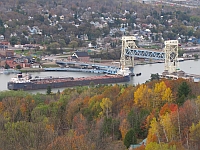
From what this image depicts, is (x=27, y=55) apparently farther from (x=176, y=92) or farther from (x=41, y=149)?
(x=41, y=149)

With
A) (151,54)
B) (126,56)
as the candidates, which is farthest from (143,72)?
(126,56)

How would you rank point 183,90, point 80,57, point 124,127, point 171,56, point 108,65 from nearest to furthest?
1. point 124,127
2. point 183,90
3. point 171,56
4. point 108,65
5. point 80,57

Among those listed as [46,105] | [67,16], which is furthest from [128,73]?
[67,16]

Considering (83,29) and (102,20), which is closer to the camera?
(83,29)

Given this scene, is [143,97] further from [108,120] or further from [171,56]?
[171,56]

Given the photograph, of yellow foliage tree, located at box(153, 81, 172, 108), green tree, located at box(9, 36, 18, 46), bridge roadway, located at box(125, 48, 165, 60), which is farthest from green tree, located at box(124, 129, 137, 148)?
green tree, located at box(9, 36, 18, 46)

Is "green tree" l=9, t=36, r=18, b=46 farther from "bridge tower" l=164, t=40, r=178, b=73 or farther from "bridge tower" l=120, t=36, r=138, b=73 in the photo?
"bridge tower" l=164, t=40, r=178, b=73

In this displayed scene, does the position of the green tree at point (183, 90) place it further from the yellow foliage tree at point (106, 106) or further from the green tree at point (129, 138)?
the green tree at point (129, 138)
